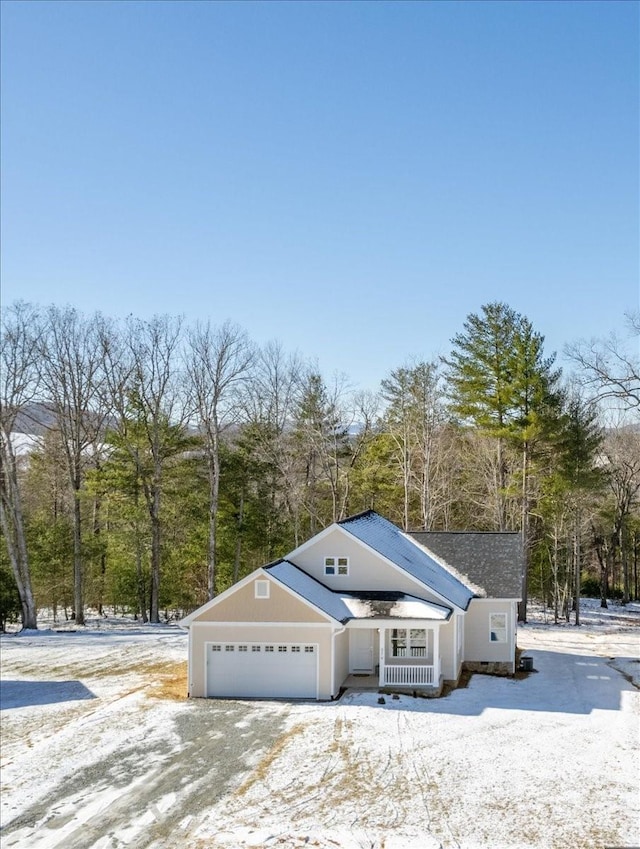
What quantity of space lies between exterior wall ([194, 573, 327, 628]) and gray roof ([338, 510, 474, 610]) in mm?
3299

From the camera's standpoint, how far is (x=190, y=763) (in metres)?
11.9

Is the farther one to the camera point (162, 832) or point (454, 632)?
point (454, 632)

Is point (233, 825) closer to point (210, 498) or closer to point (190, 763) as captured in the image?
point (190, 763)

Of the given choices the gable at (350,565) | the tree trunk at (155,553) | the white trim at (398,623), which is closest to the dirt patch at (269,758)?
the white trim at (398,623)

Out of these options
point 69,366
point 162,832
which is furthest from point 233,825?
point 69,366

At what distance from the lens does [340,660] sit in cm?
1750

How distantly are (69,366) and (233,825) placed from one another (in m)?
23.1

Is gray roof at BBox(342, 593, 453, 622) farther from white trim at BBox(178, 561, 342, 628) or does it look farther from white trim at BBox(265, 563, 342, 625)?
white trim at BBox(178, 561, 342, 628)

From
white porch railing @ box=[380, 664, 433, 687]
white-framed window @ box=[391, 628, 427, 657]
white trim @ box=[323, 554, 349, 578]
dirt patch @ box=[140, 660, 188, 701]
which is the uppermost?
white trim @ box=[323, 554, 349, 578]

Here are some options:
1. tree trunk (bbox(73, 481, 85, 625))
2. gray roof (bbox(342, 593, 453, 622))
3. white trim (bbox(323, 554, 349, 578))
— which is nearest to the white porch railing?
gray roof (bbox(342, 593, 453, 622))

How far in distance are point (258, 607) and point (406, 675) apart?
413 cm

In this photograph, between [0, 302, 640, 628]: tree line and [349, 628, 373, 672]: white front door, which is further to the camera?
[0, 302, 640, 628]: tree line

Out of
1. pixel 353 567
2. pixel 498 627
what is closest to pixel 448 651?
pixel 498 627

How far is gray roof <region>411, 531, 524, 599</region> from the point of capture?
20.7 meters
